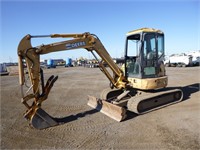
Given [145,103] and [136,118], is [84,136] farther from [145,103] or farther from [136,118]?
[145,103]

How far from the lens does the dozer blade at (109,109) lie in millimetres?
6141

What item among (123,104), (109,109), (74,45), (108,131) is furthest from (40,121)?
(123,104)

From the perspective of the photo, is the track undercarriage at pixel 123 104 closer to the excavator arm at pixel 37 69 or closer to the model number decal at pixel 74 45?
the excavator arm at pixel 37 69

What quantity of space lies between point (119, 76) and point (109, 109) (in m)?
1.61

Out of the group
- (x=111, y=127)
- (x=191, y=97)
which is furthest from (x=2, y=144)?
(x=191, y=97)

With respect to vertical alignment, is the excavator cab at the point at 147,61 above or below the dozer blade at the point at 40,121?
above

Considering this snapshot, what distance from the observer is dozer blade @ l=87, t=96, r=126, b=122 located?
20.1ft

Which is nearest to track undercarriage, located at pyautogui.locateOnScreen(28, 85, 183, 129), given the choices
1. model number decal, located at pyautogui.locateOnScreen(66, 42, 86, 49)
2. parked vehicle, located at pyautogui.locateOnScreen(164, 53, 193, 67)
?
model number decal, located at pyautogui.locateOnScreen(66, 42, 86, 49)

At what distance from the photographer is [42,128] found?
5.80 meters

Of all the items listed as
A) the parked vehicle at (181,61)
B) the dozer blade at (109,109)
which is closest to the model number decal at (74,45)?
the dozer blade at (109,109)

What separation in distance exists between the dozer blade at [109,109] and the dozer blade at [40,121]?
2.00 m

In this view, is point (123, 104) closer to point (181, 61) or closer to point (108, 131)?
point (108, 131)

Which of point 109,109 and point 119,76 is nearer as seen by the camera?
point 109,109

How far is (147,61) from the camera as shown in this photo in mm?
7570
